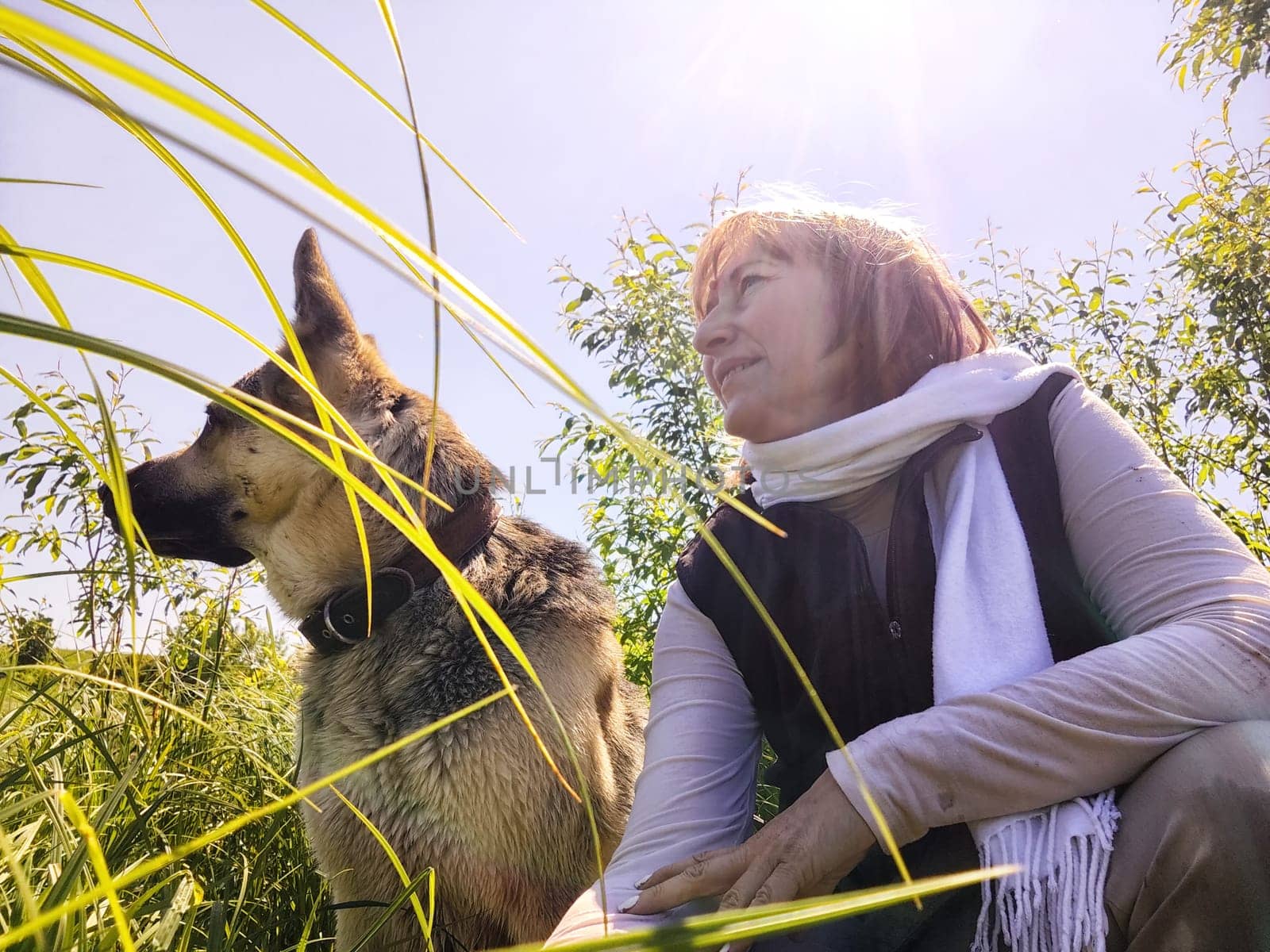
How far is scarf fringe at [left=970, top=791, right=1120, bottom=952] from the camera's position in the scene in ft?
3.91

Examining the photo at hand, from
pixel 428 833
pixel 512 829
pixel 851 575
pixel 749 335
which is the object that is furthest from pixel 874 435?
pixel 428 833

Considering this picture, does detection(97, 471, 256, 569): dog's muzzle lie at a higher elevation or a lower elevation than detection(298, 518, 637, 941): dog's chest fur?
higher

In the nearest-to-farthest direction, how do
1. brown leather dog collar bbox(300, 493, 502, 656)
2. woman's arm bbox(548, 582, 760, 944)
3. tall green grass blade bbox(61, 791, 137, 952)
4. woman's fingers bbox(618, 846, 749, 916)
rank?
tall green grass blade bbox(61, 791, 137, 952)
woman's fingers bbox(618, 846, 749, 916)
woman's arm bbox(548, 582, 760, 944)
brown leather dog collar bbox(300, 493, 502, 656)

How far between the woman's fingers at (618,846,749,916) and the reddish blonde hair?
3.70 ft

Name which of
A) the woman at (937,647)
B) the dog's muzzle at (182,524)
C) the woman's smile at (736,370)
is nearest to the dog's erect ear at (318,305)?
the dog's muzzle at (182,524)

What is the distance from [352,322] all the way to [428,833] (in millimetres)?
1584

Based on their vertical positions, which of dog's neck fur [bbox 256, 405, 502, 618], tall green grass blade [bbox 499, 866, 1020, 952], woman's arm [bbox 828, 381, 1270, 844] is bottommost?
woman's arm [bbox 828, 381, 1270, 844]

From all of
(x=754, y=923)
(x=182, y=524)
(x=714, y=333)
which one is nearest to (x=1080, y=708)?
(x=754, y=923)

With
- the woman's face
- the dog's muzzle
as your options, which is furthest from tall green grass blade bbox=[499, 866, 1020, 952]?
the dog's muzzle

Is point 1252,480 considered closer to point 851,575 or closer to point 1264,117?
point 1264,117

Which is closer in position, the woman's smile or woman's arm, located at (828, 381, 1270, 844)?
woman's arm, located at (828, 381, 1270, 844)

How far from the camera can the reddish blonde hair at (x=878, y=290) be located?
201cm

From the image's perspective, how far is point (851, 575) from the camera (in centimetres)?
173

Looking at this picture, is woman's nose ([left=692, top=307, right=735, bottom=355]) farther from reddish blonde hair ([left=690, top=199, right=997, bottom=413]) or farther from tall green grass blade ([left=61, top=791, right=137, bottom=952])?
tall green grass blade ([left=61, top=791, right=137, bottom=952])
